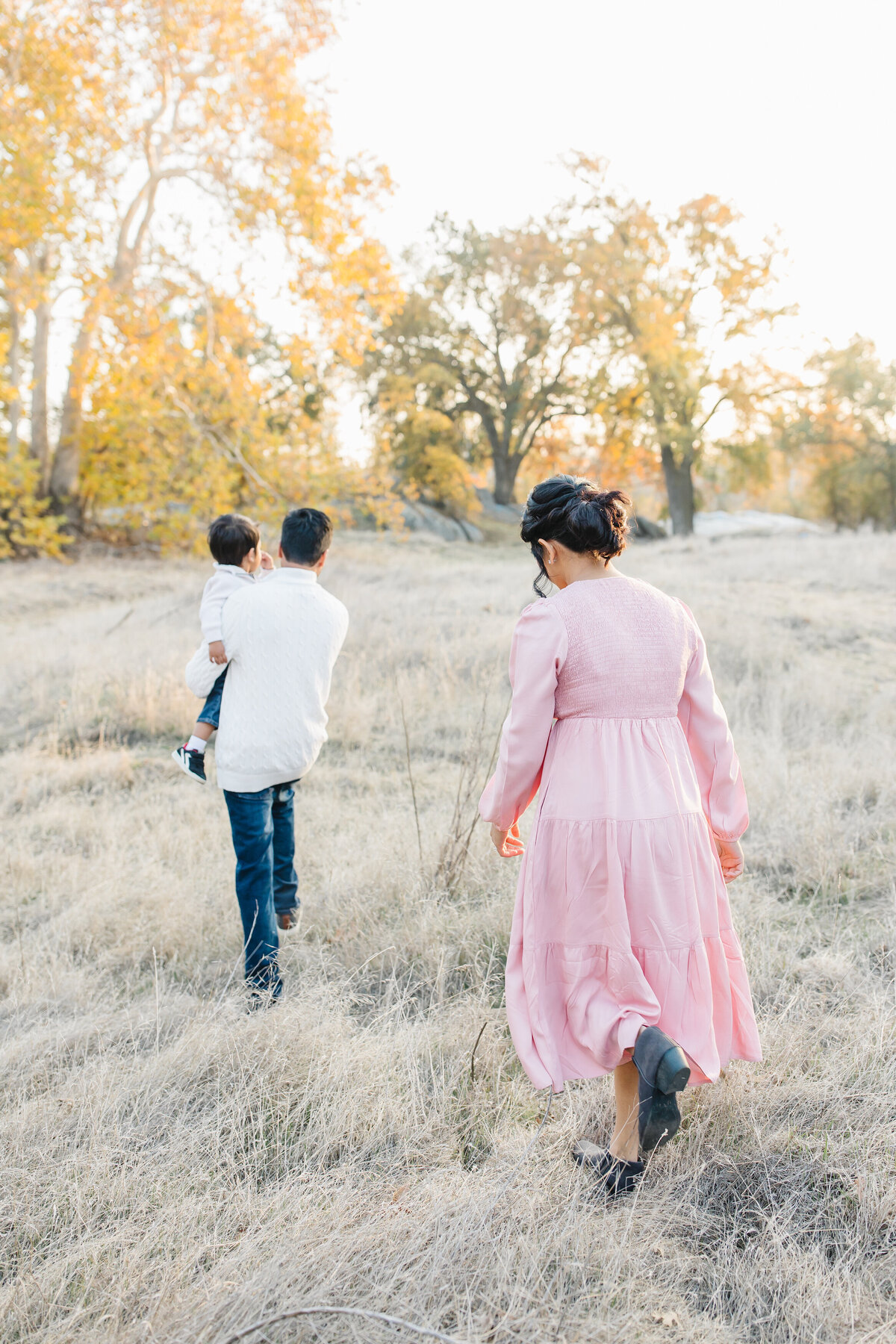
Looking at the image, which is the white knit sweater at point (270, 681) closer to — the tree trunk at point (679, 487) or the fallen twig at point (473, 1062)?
the fallen twig at point (473, 1062)

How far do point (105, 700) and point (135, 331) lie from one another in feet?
27.7

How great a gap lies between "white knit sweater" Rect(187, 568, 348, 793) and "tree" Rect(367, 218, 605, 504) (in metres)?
25.4

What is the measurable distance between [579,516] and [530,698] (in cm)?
47

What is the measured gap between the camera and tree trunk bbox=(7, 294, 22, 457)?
14.2m

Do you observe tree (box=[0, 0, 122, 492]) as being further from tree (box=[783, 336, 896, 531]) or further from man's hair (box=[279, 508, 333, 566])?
tree (box=[783, 336, 896, 531])

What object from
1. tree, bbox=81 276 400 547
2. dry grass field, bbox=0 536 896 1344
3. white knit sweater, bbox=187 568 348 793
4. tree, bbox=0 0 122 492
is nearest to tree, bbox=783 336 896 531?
tree, bbox=81 276 400 547

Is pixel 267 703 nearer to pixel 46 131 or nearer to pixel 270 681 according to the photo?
pixel 270 681

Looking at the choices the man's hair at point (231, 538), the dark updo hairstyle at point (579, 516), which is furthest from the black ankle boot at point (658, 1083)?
the man's hair at point (231, 538)

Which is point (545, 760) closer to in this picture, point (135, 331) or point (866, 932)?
point (866, 932)

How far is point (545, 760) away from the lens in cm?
224

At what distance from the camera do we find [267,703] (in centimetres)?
300

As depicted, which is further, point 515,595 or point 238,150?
point 238,150

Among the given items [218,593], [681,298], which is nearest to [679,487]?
[681,298]

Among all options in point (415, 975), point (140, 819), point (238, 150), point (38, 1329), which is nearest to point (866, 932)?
point (415, 975)
